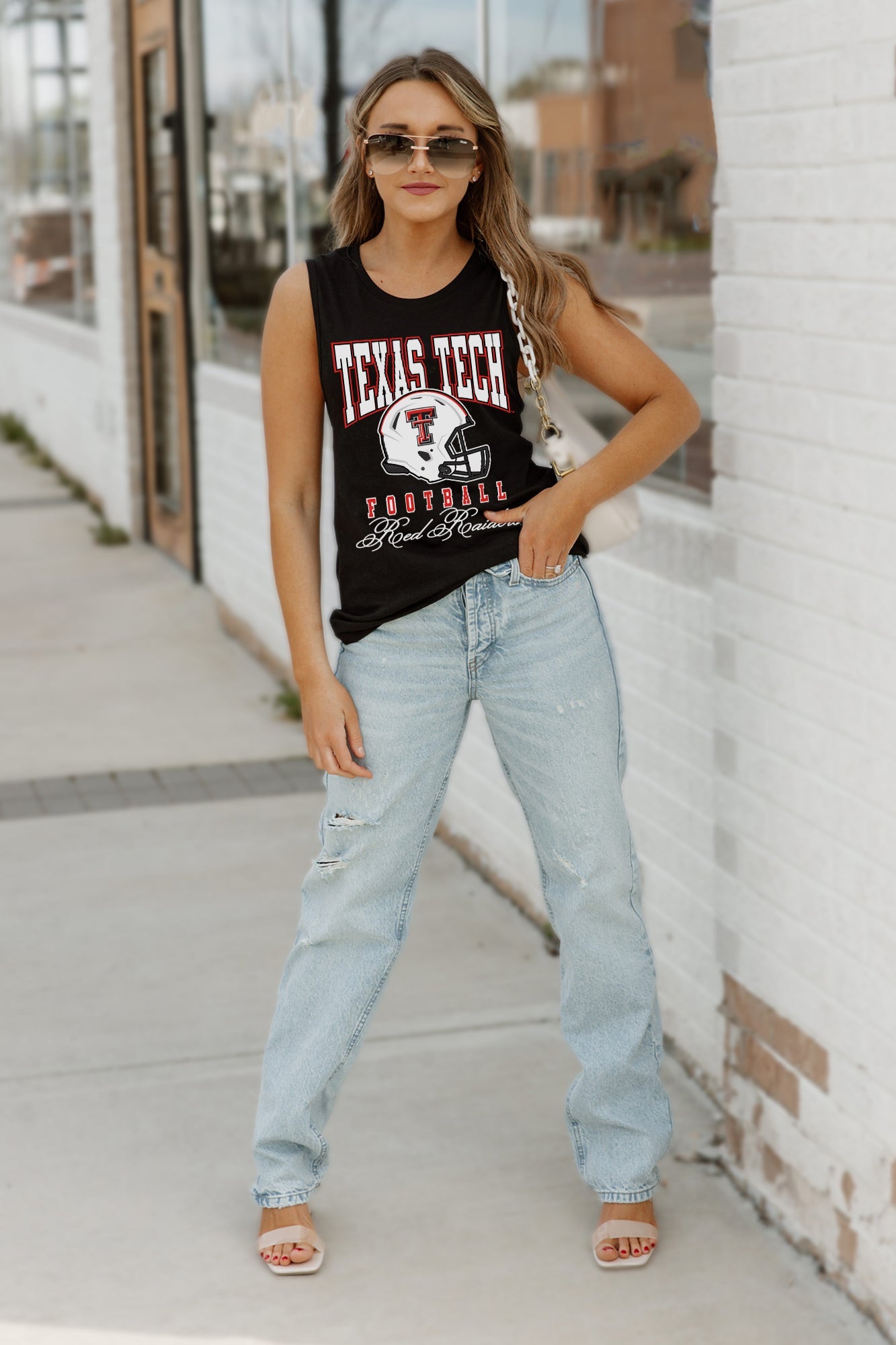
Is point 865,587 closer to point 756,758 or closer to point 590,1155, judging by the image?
point 756,758

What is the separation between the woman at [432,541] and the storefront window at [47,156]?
26.0ft

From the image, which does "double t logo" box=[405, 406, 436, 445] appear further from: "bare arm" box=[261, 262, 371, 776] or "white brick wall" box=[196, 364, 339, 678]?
"white brick wall" box=[196, 364, 339, 678]

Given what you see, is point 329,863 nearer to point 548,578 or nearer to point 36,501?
point 548,578

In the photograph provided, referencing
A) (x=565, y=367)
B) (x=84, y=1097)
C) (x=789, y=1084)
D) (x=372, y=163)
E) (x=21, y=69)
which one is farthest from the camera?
(x=21, y=69)

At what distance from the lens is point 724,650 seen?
292cm

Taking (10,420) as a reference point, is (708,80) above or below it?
above

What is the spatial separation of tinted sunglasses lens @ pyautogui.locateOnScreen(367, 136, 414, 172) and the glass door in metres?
5.75

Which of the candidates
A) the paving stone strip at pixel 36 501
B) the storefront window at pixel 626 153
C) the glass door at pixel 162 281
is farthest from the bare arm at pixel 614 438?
the paving stone strip at pixel 36 501

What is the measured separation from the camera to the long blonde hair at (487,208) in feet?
7.80

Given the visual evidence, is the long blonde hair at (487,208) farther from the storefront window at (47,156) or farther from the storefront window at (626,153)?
the storefront window at (47,156)

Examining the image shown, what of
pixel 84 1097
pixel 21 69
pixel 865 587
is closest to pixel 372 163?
pixel 865 587

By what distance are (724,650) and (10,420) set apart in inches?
456

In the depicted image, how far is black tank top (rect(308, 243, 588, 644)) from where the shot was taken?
244 cm

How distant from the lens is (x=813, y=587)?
2.60m
